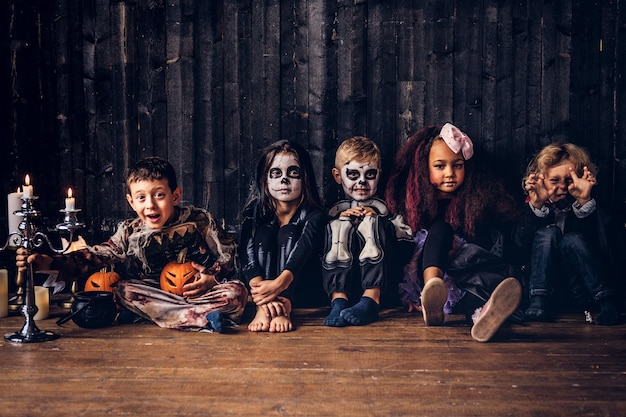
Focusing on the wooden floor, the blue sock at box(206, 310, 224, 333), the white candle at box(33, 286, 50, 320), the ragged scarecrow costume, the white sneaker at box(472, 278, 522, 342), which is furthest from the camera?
the white candle at box(33, 286, 50, 320)

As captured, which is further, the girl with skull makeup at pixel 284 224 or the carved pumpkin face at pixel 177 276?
the girl with skull makeup at pixel 284 224

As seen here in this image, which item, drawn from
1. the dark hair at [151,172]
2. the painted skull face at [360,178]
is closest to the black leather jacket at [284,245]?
the painted skull face at [360,178]

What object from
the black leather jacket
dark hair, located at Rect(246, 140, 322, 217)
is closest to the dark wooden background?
dark hair, located at Rect(246, 140, 322, 217)

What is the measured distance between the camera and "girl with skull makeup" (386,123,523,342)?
4.43 meters

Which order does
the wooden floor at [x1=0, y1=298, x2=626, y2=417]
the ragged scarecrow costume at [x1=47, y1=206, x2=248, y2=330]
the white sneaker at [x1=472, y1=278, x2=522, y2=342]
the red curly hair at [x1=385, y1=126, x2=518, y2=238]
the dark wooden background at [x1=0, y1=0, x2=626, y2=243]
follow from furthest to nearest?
the dark wooden background at [x1=0, y1=0, x2=626, y2=243] → the red curly hair at [x1=385, y1=126, x2=518, y2=238] → the ragged scarecrow costume at [x1=47, y1=206, x2=248, y2=330] → the white sneaker at [x1=472, y1=278, x2=522, y2=342] → the wooden floor at [x1=0, y1=298, x2=626, y2=417]

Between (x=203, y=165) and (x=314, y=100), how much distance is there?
85cm

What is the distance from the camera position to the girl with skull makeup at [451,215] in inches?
175

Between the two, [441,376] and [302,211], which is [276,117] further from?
[441,376]

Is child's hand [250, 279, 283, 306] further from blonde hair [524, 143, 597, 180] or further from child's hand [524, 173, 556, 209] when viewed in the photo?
blonde hair [524, 143, 597, 180]

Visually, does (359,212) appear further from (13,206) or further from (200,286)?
(13,206)

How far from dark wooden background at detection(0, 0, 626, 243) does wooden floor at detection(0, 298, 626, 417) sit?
1.20 metres

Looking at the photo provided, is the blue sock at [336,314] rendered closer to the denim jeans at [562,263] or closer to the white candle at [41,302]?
the denim jeans at [562,263]

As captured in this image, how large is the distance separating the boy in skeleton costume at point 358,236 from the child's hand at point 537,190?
779 mm

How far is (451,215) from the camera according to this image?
461cm
